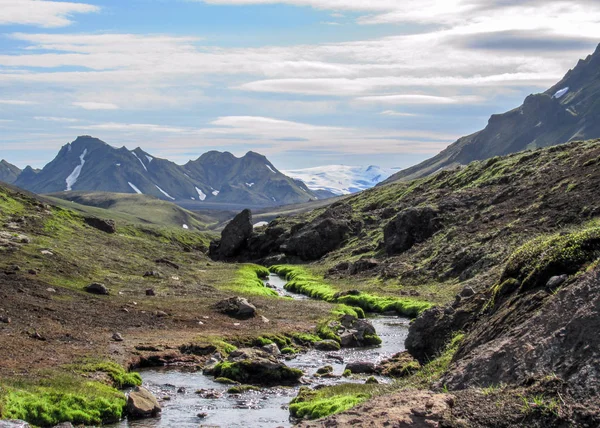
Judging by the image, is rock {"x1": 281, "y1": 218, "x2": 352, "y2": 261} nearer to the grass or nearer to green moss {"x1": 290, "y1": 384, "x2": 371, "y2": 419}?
the grass

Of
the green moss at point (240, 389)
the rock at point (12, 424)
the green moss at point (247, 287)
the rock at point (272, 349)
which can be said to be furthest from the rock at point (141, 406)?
the green moss at point (247, 287)

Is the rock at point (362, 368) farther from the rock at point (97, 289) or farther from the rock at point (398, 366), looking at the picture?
the rock at point (97, 289)

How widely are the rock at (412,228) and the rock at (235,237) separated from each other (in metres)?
69.7

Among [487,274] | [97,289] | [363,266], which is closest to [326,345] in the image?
[97,289]

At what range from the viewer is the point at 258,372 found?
135 feet

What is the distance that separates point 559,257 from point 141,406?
2068 centimetres

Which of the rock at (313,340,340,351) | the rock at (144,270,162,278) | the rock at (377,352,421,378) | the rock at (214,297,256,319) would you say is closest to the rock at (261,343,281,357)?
the rock at (313,340,340,351)

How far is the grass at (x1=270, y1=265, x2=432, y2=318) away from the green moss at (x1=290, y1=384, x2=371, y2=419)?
2779 cm

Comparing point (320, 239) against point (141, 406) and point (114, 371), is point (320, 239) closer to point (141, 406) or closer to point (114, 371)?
point (114, 371)

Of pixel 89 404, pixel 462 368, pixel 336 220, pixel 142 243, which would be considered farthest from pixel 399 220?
pixel 462 368

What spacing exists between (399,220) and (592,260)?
342ft

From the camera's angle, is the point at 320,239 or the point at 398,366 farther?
the point at 320,239

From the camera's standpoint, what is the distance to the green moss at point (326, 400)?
29497 millimetres

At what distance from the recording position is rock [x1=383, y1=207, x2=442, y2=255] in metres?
120
